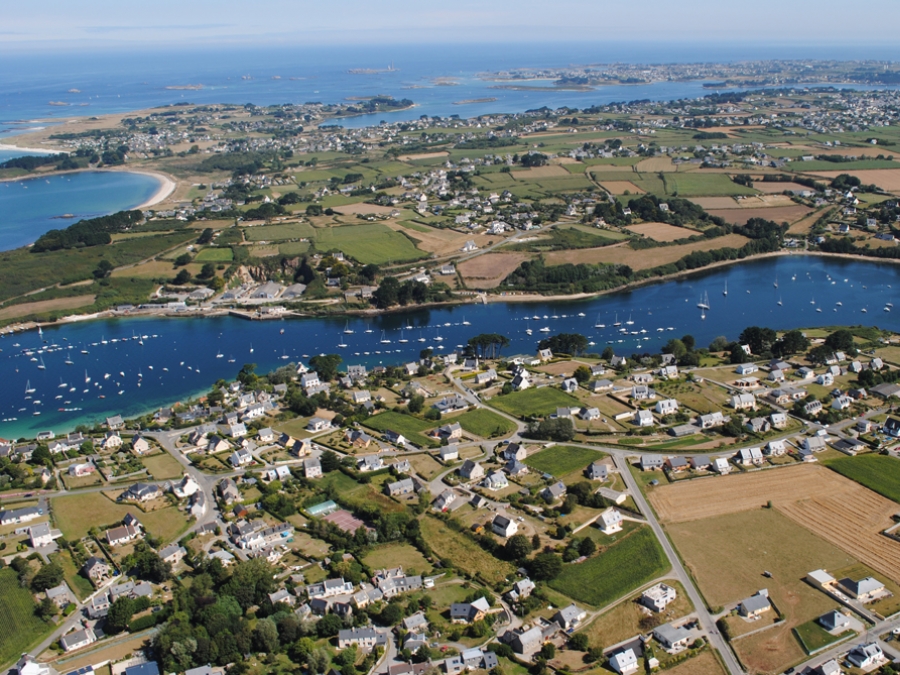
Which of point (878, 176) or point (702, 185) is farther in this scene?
point (878, 176)

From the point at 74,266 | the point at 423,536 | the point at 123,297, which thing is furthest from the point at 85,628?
the point at 74,266

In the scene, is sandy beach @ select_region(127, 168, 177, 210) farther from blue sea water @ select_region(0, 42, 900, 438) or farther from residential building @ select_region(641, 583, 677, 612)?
residential building @ select_region(641, 583, 677, 612)

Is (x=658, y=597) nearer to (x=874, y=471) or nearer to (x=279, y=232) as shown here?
(x=874, y=471)

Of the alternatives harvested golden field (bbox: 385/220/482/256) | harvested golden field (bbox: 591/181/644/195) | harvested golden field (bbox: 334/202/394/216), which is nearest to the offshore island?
harvested golden field (bbox: 385/220/482/256)

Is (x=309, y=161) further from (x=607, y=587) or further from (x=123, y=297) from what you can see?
(x=607, y=587)

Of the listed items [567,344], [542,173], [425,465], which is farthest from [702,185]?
[425,465]
